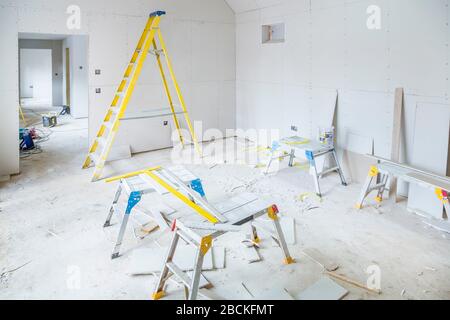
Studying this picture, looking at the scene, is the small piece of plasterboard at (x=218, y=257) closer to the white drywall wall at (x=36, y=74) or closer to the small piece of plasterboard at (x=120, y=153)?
the small piece of plasterboard at (x=120, y=153)

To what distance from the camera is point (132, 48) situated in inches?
216

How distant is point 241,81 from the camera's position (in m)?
6.77

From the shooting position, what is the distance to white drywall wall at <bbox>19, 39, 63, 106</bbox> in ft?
34.6

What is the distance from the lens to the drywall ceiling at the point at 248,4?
5676mm

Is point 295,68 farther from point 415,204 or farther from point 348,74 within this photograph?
point 415,204

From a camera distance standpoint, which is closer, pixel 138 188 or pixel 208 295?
pixel 208 295

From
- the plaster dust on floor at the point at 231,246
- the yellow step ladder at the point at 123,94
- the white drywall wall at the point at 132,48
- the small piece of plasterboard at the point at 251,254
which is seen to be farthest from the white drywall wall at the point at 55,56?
the small piece of plasterboard at the point at 251,254

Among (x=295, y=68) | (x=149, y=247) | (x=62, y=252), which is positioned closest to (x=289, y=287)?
(x=149, y=247)

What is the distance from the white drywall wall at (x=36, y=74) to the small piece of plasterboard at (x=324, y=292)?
1337cm

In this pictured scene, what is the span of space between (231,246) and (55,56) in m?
10.6

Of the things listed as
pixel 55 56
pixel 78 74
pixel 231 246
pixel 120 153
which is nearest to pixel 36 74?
pixel 55 56

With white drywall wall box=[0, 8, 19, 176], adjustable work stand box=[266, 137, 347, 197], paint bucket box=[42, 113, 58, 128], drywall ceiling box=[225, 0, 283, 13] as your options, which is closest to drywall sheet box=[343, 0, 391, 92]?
adjustable work stand box=[266, 137, 347, 197]

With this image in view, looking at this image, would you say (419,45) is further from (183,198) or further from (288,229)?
(183,198)
